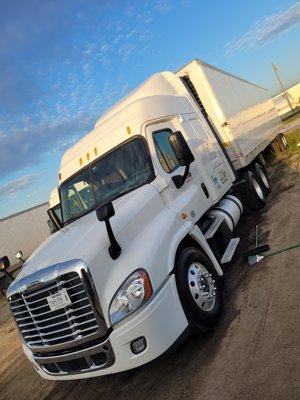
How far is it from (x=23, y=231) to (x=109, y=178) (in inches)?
852

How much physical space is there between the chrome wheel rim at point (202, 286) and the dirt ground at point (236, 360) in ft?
1.05

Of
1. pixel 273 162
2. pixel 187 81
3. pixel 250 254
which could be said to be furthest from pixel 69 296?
pixel 273 162

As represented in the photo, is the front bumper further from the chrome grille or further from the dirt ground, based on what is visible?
the dirt ground

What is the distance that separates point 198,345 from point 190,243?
4.12 feet

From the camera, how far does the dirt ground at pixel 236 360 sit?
12.3ft

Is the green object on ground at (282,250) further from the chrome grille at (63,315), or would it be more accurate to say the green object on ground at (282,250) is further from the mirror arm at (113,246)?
the chrome grille at (63,315)

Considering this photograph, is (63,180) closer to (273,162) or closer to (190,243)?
(190,243)

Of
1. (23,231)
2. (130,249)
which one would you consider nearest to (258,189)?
(130,249)

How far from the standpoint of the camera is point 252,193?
31.5 ft

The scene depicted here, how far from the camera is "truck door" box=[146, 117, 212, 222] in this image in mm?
5426

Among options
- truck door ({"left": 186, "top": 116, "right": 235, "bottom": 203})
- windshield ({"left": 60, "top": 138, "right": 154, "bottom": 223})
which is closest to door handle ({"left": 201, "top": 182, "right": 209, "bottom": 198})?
truck door ({"left": 186, "top": 116, "right": 235, "bottom": 203})

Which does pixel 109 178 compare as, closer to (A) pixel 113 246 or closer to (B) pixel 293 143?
(A) pixel 113 246

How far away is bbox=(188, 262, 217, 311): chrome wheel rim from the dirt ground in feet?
1.05

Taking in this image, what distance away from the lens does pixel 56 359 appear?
4.24 meters
